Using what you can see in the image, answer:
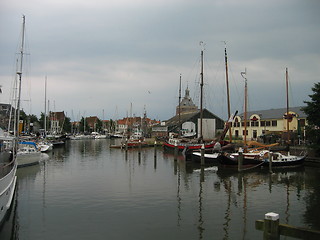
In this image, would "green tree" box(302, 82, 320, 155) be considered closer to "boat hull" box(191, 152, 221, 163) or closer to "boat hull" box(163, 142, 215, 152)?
"boat hull" box(191, 152, 221, 163)

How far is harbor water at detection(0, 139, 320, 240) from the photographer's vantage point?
1425 centimetres

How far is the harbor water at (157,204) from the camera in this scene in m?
14.2

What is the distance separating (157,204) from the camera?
19016 millimetres

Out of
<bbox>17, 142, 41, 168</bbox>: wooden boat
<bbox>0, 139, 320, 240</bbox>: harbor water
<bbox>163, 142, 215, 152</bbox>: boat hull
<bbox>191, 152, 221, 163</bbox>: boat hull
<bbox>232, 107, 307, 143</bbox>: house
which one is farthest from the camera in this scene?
<bbox>232, 107, 307, 143</bbox>: house

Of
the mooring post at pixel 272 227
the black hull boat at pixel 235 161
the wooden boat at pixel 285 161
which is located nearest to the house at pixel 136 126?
the black hull boat at pixel 235 161

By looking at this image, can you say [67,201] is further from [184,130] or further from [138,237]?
[184,130]

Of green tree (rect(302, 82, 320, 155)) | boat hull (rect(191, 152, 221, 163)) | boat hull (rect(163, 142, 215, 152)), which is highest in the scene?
green tree (rect(302, 82, 320, 155))

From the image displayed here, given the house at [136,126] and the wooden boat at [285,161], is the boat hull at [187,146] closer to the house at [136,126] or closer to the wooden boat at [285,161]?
the wooden boat at [285,161]

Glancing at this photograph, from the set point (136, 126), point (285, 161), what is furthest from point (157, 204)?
point (136, 126)

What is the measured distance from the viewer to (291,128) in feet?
202

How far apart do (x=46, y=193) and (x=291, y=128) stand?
54648mm

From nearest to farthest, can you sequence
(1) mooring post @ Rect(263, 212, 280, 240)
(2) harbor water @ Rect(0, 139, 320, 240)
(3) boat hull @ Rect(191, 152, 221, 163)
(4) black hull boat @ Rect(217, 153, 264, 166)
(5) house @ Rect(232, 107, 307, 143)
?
(1) mooring post @ Rect(263, 212, 280, 240) < (2) harbor water @ Rect(0, 139, 320, 240) < (4) black hull boat @ Rect(217, 153, 264, 166) < (3) boat hull @ Rect(191, 152, 221, 163) < (5) house @ Rect(232, 107, 307, 143)

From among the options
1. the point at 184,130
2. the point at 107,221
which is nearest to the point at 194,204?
the point at 107,221

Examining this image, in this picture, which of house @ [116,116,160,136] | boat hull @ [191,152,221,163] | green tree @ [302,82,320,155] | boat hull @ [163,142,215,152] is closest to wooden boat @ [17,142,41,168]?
boat hull @ [191,152,221,163]
